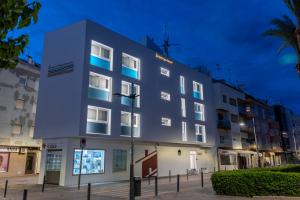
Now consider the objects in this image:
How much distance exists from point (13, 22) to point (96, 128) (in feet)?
64.2

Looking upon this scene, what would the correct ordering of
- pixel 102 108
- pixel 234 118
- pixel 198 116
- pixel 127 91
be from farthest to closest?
pixel 234 118, pixel 198 116, pixel 127 91, pixel 102 108

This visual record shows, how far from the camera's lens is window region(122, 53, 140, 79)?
28.2m

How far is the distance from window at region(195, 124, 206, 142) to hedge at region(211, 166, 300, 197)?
22.6 m

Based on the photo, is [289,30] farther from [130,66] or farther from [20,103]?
[20,103]

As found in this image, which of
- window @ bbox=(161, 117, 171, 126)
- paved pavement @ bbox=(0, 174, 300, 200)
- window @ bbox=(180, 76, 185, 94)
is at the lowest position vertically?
paved pavement @ bbox=(0, 174, 300, 200)

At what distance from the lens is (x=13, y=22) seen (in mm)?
5074

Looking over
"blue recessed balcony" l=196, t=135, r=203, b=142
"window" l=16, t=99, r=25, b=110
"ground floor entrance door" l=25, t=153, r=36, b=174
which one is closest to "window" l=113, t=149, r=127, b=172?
"blue recessed balcony" l=196, t=135, r=203, b=142

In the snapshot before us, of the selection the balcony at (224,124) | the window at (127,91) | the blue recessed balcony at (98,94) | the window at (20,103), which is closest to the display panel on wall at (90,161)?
the blue recessed balcony at (98,94)

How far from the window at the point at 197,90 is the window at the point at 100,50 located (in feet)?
51.0

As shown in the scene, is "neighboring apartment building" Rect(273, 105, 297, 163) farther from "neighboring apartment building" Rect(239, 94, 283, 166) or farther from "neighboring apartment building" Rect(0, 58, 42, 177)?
"neighboring apartment building" Rect(0, 58, 42, 177)

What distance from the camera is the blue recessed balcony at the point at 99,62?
81.4 feet

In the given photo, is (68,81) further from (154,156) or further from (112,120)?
(154,156)

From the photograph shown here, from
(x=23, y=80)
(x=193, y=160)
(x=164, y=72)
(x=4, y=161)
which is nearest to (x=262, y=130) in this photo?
(x=193, y=160)

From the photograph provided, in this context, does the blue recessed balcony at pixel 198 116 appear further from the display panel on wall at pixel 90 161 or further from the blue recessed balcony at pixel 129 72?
the display panel on wall at pixel 90 161
